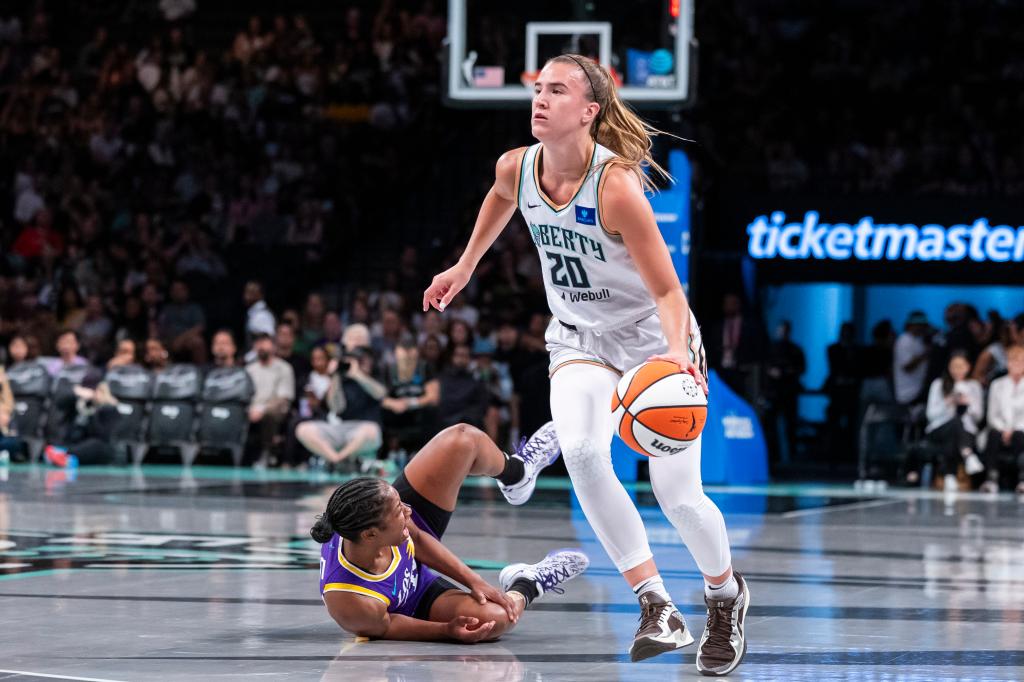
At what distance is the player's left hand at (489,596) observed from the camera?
19.7ft

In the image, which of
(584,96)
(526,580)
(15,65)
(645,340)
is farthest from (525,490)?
(15,65)

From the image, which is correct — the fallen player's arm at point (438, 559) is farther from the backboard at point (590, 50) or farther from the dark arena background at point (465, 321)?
the backboard at point (590, 50)

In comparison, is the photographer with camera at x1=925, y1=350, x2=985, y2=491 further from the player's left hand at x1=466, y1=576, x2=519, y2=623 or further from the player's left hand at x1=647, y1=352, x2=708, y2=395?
the player's left hand at x1=647, y1=352, x2=708, y2=395

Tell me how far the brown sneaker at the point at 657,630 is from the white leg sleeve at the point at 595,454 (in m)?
0.16

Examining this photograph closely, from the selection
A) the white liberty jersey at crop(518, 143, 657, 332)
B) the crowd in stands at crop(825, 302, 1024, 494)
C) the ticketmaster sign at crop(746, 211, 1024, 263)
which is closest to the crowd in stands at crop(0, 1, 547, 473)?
the ticketmaster sign at crop(746, 211, 1024, 263)

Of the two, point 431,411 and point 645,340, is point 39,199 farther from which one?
point 645,340

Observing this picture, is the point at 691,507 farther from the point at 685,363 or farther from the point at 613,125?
the point at 613,125

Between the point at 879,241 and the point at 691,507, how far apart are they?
1265 cm

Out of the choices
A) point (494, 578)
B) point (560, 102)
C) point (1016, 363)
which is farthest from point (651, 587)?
point (1016, 363)

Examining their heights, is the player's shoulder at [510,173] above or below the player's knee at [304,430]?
above

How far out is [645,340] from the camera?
568 cm

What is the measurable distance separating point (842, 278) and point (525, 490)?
37.7ft

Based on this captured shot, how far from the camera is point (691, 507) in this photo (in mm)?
5402

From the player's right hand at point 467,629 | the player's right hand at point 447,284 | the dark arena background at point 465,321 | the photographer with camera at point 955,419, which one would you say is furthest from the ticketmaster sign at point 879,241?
the player's right hand at point 467,629
